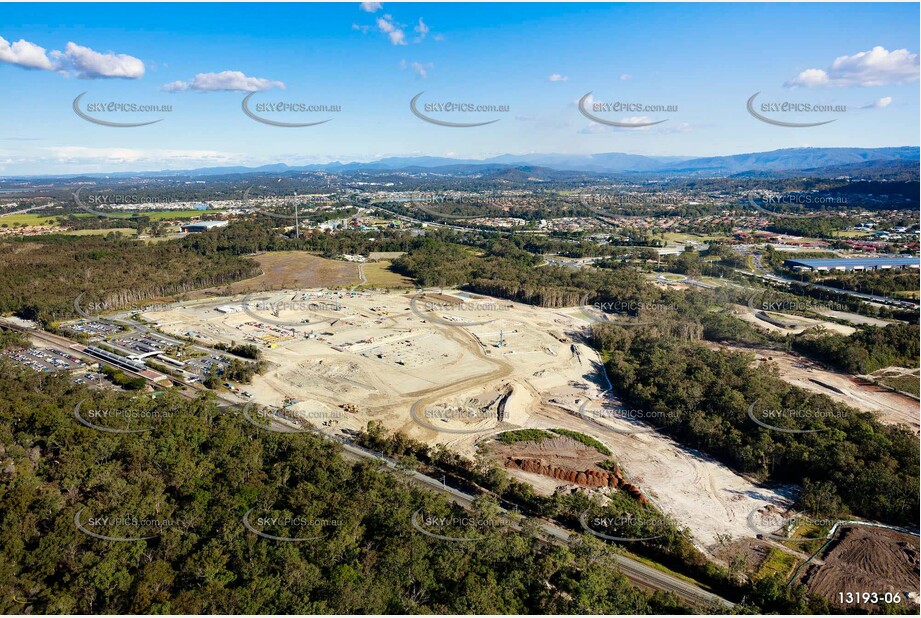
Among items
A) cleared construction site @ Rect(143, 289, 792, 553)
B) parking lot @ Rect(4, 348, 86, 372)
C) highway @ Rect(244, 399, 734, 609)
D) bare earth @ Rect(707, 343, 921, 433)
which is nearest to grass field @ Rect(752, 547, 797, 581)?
cleared construction site @ Rect(143, 289, 792, 553)

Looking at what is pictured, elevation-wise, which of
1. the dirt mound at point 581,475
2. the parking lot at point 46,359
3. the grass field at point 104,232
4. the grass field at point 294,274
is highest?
the grass field at point 104,232

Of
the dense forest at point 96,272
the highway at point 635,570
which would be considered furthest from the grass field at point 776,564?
the dense forest at point 96,272

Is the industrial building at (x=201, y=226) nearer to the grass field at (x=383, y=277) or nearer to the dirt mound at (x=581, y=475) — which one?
the grass field at (x=383, y=277)

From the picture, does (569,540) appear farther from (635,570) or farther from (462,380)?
(462,380)

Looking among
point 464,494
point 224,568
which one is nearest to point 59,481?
point 224,568

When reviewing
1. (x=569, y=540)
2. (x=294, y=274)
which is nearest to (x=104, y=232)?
(x=294, y=274)

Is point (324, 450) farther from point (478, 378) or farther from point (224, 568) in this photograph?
point (478, 378)

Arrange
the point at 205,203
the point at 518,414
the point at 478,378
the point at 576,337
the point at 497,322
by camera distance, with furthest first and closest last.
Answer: the point at 205,203
the point at 497,322
the point at 576,337
the point at 478,378
the point at 518,414

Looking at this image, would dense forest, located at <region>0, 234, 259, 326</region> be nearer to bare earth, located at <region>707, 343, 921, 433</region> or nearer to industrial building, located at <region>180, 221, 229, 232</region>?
industrial building, located at <region>180, 221, 229, 232</region>
